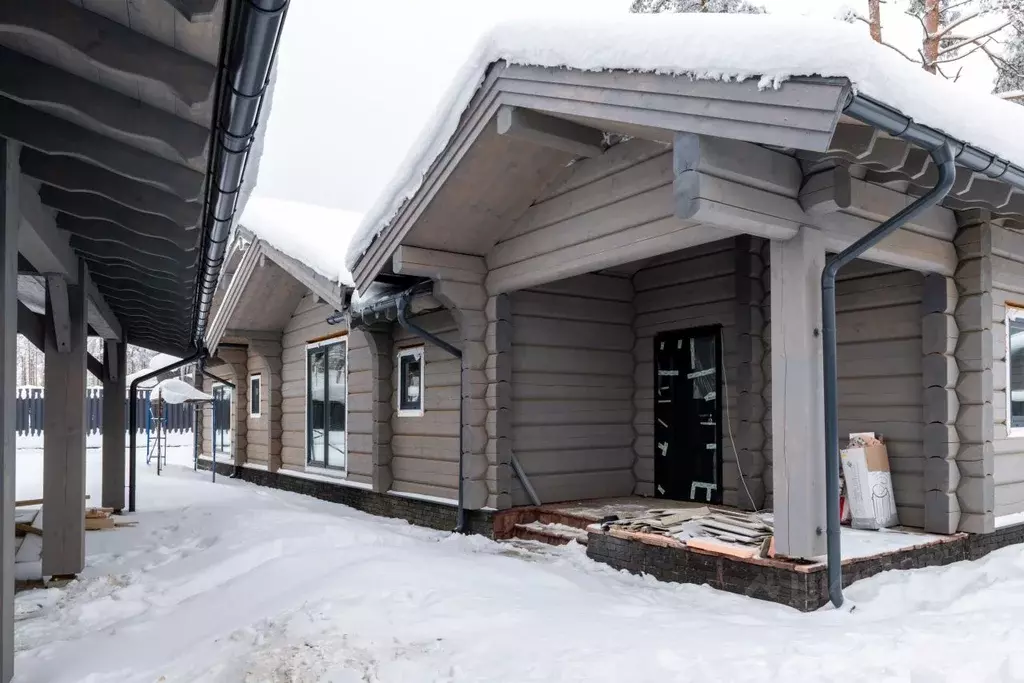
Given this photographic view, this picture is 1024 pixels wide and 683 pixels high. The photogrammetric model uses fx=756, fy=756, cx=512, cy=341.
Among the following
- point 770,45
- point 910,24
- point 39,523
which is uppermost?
point 910,24

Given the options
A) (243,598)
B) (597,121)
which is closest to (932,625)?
(597,121)

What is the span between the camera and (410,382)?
344 inches

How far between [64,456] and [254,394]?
27.6 ft

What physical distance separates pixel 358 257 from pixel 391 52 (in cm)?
11389

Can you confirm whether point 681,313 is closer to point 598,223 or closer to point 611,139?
point 598,223

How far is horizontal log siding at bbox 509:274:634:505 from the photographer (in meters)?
7.20

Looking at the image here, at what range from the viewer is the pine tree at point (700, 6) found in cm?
1609

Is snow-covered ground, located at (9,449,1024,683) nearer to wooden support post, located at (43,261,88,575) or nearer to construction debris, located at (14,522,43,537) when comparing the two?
wooden support post, located at (43,261,88,575)

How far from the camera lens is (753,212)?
4340 mm

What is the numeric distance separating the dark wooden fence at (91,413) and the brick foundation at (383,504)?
13259 millimetres

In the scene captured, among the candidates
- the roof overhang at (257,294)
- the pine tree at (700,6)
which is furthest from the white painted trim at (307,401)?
the pine tree at (700,6)

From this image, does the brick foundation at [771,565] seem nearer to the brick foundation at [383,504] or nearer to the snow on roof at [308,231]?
the brick foundation at [383,504]

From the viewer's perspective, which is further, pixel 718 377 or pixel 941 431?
pixel 718 377

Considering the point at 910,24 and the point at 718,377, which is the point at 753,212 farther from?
the point at 910,24
